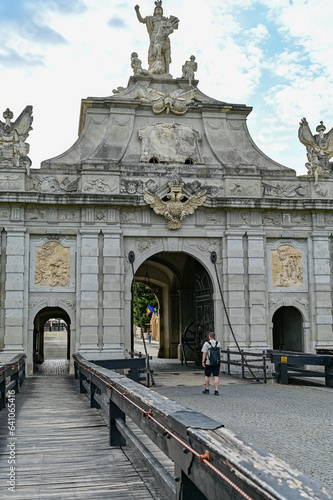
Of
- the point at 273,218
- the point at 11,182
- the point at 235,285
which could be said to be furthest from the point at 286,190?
the point at 11,182

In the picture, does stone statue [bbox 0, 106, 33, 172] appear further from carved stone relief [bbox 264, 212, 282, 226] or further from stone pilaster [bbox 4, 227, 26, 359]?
carved stone relief [bbox 264, 212, 282, 226]

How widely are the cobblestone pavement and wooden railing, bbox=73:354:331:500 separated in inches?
35.1

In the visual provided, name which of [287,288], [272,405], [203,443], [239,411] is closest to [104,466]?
[203,443]

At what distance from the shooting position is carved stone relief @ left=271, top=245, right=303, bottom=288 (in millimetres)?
20328

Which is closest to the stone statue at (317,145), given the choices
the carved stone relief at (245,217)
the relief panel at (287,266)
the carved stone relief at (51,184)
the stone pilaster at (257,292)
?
the relief panel at (287,266)

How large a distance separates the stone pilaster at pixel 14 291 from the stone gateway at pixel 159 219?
33 mm

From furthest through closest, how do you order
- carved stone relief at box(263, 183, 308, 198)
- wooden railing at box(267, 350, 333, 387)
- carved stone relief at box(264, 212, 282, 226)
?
carved stone relief at box(263, 183, 308, 198), carved stone relief at box(264, 212, 282, 226), wooden railing at box(267, 350, 333, 387)

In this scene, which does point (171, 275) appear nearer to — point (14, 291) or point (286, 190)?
point (286, 190)

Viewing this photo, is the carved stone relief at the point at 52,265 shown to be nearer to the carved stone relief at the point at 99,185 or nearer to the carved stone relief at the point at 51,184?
the carved stone relief at the point at 51,184

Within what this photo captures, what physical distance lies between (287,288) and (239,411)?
9.87m

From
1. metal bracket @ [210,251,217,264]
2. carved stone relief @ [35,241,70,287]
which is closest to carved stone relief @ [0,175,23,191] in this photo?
carved stone relief @ [35,241,70,287]

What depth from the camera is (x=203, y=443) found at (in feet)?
11.2

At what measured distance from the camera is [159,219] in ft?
64.5

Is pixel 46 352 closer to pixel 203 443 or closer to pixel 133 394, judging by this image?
pixel 133 394
